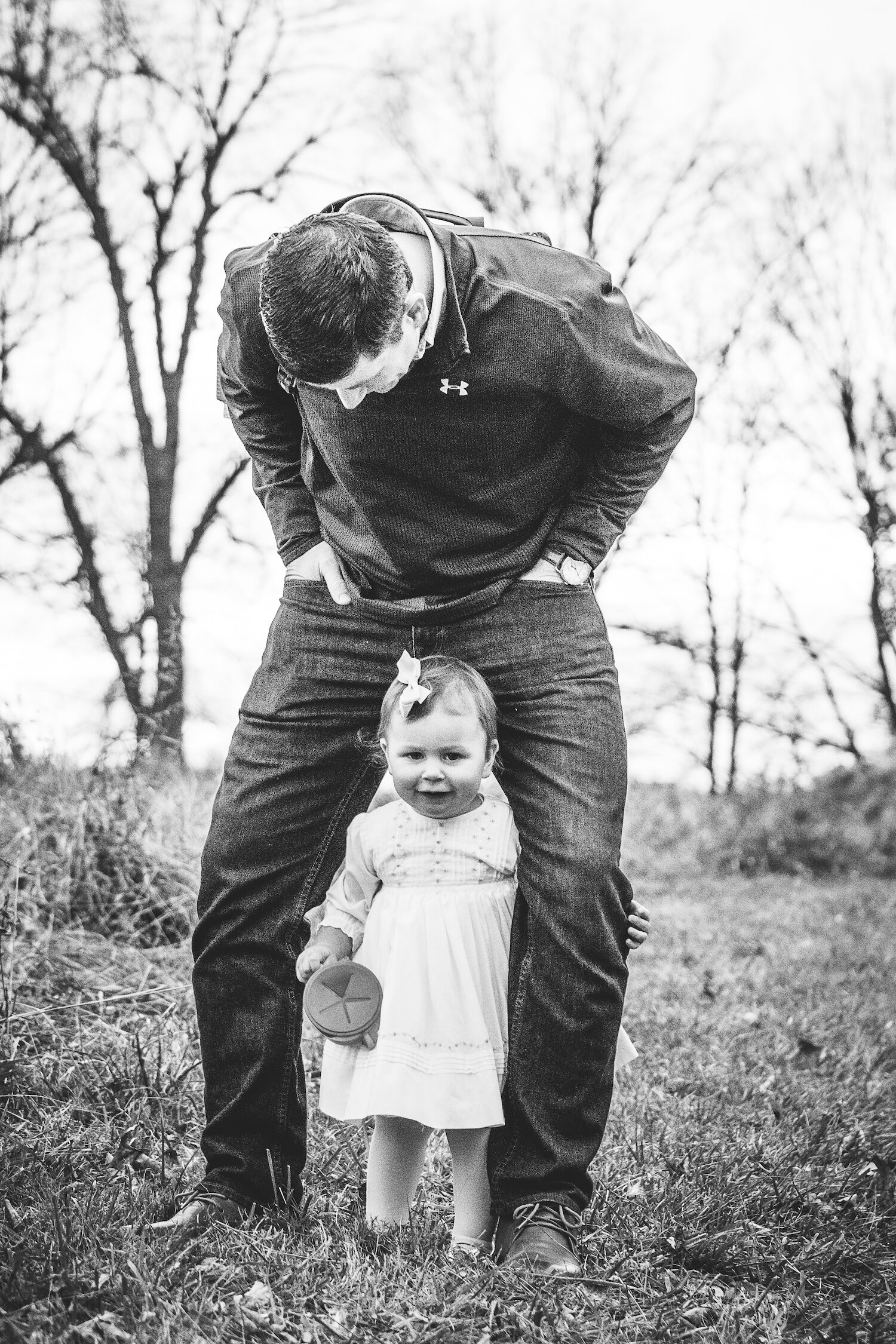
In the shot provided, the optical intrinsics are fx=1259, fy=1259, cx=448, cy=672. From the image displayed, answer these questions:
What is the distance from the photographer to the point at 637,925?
8.57 feet

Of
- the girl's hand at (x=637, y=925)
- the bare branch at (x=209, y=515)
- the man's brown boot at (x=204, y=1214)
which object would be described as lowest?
the man's brown boot at (x=204, y=1214)

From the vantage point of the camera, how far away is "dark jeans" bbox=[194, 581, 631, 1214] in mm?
2441

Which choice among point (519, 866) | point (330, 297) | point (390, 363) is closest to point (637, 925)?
point (519, 866)

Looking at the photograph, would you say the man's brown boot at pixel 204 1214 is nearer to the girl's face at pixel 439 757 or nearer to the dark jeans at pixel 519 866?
the dark jeans at pixel 519 866

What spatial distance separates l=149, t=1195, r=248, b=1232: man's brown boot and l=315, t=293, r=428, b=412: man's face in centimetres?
157

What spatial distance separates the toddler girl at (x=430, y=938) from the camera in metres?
2.49

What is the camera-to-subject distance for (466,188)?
1465 cm

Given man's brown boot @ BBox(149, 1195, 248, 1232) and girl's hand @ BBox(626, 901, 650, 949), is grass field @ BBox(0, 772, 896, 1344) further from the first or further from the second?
girl's hand @ BBox(626, 901, 650, 949)

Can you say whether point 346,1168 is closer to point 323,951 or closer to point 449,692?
point 323,951

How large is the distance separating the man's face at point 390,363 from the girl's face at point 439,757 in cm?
65

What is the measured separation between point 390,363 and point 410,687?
64cm

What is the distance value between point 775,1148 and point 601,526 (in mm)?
1673

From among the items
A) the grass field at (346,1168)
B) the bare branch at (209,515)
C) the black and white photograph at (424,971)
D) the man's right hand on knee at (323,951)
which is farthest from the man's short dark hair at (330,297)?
the bare branch at (209,515)

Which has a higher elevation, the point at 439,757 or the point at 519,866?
the point at 439,757
